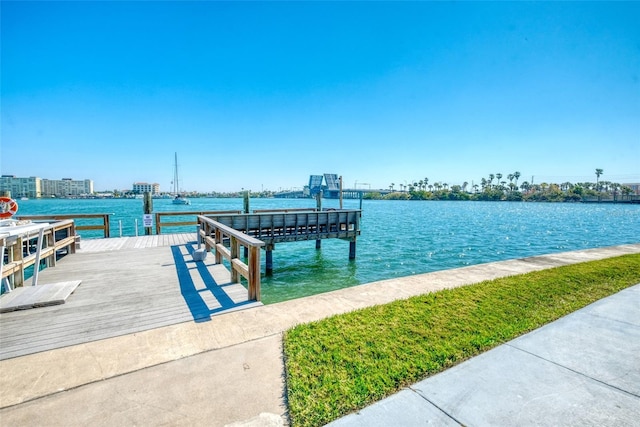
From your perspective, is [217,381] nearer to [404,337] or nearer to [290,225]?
[404,337]

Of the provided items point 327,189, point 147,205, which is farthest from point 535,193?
point 147,205

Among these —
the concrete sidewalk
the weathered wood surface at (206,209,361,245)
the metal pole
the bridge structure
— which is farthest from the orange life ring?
the bridge structure

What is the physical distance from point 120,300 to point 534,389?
5806 mm

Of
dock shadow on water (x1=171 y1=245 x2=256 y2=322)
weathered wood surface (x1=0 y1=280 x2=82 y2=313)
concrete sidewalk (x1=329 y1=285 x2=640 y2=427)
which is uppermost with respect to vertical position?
weathered wood surface (x1=0 y1=280 x2=82 y2=313)

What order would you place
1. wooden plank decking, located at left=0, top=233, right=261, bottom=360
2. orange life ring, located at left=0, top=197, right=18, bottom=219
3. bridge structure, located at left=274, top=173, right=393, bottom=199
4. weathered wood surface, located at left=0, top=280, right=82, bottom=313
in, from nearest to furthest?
wooden plank decking, located at left=0, top=233, right=261, bottom=360
weathered wood surface, located at left=0, top=280, right=82, bottom=313
orange life ring, located at left=0, top=197, right=18, bottom=219
bridge structure, located at left=274, top=173, right=393, bottom=199

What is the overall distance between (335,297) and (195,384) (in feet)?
10.1

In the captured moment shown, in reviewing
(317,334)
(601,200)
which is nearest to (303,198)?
(601,200)

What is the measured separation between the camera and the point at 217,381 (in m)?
2.90

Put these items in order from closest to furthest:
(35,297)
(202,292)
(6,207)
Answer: (35,297), (202,292), (6,207)

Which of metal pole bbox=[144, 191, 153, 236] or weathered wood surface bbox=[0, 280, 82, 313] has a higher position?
metal pole bbox=[144, 191, 153, 236]

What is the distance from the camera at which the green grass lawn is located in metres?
2.75

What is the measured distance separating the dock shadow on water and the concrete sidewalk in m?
2.93

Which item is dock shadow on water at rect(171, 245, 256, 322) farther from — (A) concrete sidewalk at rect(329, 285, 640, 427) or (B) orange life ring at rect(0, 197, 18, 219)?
(B) orange life ring at rect(0, 197, 18, 219)

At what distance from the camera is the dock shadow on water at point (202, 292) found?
15.4 feet
